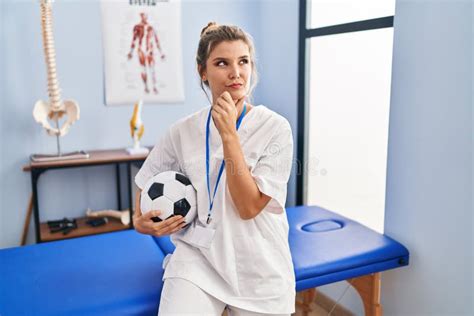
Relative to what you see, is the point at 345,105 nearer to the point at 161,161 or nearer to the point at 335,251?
the point at 335,251

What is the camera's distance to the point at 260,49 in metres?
3.00

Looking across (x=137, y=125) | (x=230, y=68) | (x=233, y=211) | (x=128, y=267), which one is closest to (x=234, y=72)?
(x=230, y=68)

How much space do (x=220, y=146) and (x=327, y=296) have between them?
4.36 feet

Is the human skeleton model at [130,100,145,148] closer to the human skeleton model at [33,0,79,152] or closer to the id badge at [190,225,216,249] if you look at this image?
the human skeleton model at [33,0,79,152]

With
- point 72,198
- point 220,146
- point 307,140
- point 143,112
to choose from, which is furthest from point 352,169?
point 72,198

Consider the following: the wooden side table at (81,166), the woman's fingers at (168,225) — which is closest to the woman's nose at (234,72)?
the woman's fingers at (168,225)

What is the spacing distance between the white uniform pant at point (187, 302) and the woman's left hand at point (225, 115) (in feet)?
1.50

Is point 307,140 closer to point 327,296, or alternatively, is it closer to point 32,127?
point 327,296

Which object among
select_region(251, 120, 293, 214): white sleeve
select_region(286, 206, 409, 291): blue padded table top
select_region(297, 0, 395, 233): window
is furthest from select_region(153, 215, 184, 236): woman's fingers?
select_region(297, 0, 395, 233): window

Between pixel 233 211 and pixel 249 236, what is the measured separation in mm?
90

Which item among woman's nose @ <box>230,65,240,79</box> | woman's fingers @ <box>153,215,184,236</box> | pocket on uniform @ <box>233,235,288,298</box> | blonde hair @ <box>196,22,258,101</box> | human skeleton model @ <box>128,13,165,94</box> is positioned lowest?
pocket on uniform @ <box>233,235,288,298</box>

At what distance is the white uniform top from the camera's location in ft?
4.28

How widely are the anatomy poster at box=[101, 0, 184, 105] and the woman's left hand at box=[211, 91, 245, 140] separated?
158 centimetres

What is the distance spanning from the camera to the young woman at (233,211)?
1268mm
